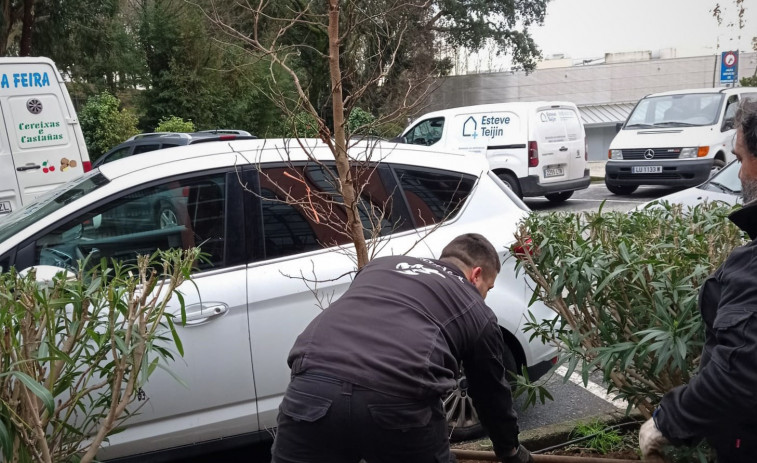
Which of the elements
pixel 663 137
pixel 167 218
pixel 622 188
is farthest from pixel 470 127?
pixel 167 218

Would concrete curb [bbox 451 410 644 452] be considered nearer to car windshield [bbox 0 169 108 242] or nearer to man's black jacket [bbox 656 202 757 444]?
man's black jacket [bbox 656 202 757 444]

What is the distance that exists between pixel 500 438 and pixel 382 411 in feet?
2.26

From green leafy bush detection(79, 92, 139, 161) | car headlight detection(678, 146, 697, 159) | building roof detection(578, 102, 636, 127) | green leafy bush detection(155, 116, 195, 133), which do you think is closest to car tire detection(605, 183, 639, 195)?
car headlight detection(678, 146, 697, 159)

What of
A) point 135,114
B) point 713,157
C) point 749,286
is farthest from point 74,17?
point 749,286

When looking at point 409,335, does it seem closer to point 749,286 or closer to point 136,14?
point 749,286

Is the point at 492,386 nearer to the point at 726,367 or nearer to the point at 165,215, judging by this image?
the point at 726,367

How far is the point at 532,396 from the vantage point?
3.27m

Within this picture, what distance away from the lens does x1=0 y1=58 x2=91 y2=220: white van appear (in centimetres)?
860

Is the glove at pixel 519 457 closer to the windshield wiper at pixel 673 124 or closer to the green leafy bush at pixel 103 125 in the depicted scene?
the windshield wiper at pixel 673 124

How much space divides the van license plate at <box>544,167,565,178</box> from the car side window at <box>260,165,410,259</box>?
987 centimetres

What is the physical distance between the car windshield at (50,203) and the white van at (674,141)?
11.7m

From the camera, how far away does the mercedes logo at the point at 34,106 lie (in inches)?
346

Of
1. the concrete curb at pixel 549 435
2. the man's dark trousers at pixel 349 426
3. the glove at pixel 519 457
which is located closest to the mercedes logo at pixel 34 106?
the concrete curb at pixel 549 435

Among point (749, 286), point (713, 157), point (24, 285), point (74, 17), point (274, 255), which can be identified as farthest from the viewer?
point (74, 17)
